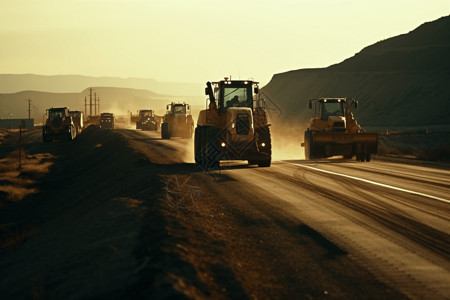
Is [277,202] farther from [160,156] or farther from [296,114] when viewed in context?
[296,114]

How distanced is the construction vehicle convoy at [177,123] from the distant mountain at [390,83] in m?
50.0

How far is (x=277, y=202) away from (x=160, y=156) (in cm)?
1568

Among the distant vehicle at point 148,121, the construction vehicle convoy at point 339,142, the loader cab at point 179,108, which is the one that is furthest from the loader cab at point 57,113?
the construction vehicle convoy at point 339,142

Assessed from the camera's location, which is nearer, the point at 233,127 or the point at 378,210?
the point at 378,210

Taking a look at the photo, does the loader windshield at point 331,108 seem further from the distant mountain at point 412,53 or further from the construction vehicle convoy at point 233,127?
the distant mountain at point 412,53

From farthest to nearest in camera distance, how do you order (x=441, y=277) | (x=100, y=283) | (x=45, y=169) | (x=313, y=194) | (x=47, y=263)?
(x=45, y=169), (x=313, y=194), (x=47, y=263), (x=441, y=277), (x=100, y=283)

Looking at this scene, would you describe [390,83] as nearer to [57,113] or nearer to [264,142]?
[57,113]

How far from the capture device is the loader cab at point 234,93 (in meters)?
21.8

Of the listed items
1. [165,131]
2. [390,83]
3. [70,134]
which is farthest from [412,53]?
[70,134]

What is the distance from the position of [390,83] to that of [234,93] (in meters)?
99.6

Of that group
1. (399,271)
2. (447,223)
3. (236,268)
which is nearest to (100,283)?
(236,268)

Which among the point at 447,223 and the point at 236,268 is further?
the point at 447,223

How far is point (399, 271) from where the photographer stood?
295 inches

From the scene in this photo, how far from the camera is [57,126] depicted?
51469 mm
